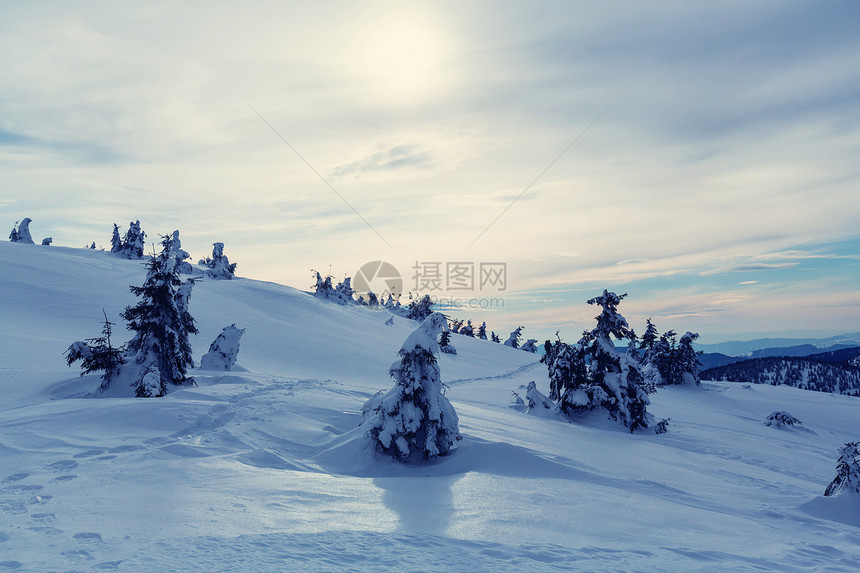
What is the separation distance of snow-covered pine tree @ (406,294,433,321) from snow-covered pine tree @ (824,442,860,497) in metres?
64.3

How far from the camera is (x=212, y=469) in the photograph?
8.88m

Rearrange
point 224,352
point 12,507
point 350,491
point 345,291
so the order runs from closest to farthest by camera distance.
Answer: point 12,507 < point 350,491 < point 224,352 < point 345,291

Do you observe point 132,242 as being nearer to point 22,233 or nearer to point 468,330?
point 22,233

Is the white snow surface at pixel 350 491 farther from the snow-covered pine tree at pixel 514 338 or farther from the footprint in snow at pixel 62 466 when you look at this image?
the snow-covered pine tree at pixel 514 338

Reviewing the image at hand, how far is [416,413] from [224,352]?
15333 mm

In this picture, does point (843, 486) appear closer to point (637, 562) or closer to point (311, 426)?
point (637, 562)

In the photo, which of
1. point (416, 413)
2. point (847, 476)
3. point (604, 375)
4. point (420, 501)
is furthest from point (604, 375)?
point (420, 501)

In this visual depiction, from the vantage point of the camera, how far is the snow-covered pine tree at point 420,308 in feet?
252

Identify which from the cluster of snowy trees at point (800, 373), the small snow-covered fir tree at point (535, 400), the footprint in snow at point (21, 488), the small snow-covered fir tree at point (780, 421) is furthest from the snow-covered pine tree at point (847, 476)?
the cluster of snowy trees at point (800, 373)

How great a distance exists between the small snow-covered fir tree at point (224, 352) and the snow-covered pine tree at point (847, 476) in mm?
23320

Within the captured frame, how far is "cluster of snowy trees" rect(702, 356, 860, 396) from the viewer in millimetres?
130125

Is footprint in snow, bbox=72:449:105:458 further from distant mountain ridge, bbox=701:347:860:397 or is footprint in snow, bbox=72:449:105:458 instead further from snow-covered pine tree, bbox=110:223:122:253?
Answer: distant mountain ridge, bbox=701:347:860:397

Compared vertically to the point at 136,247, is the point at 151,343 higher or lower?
lower

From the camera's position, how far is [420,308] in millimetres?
79000
